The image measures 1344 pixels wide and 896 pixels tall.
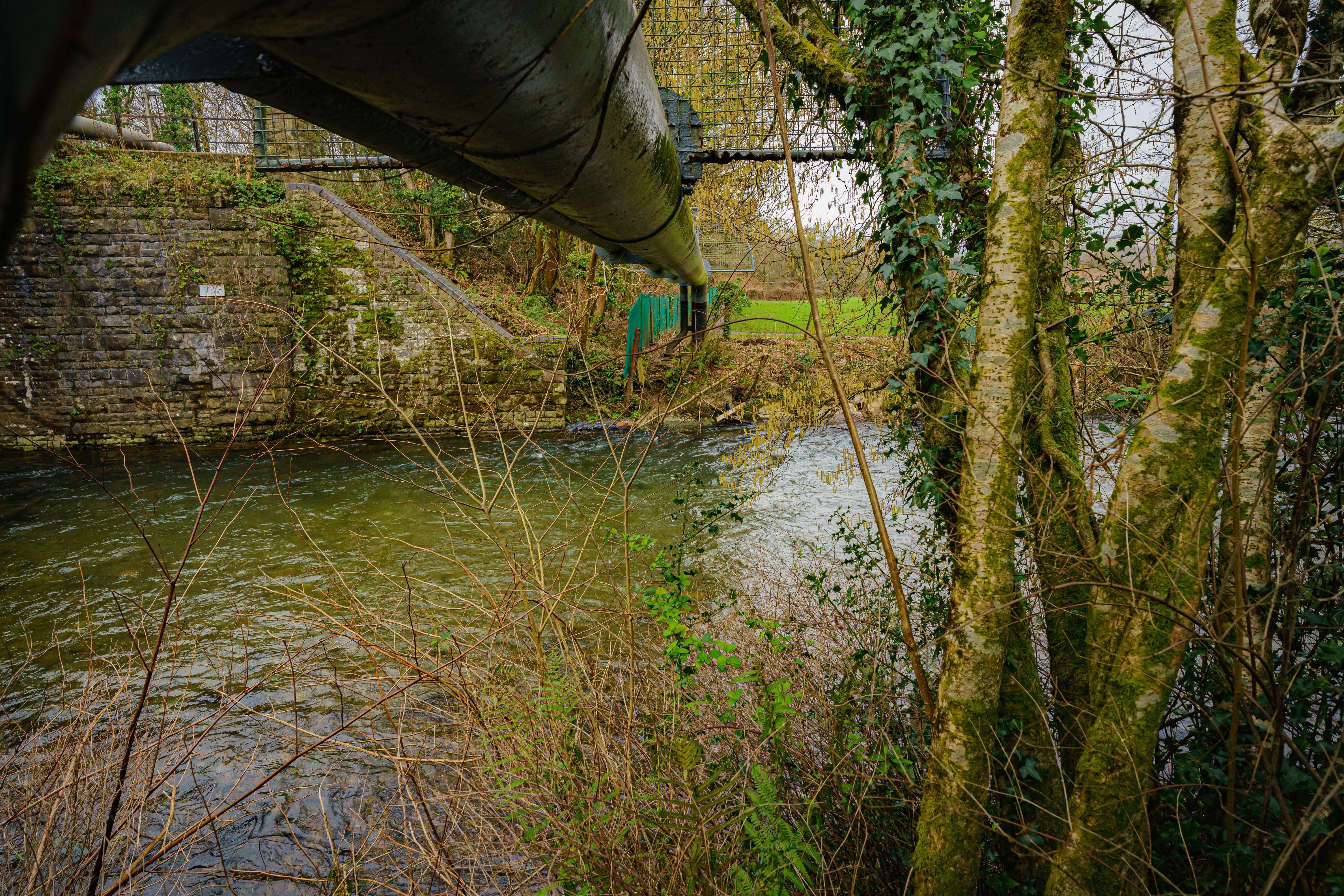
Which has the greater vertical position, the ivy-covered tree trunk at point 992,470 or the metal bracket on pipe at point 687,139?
the metal bracket on pipe at point 687,139

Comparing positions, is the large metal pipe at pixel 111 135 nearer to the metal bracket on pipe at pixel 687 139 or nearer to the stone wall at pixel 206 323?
the stone wall at pixel 206 323

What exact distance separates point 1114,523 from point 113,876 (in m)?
4.11

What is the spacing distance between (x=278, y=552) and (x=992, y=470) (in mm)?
6836

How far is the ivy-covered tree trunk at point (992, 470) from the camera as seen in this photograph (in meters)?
1.99

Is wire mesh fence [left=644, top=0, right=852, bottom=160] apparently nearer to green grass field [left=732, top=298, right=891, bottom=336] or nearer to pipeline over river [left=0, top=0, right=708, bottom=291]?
green grass field [left=732, top=298, right=891, bottom=336]

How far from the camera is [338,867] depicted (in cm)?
269

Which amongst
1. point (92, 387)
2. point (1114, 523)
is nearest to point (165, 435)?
point (92, 387)

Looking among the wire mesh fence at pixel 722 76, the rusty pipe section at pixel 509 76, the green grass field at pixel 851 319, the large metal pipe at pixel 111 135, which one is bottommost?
the green grass field at pixel 851 319

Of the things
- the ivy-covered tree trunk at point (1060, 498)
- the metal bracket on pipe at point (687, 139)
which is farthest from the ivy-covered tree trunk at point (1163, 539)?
the metal bracket on pipe at point (687, 139)

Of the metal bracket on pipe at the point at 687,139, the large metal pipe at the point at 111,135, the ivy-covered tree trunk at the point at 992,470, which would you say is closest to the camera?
the ivy-covered tree trunk at the point at 992,470

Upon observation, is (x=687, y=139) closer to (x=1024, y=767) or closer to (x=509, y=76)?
(x=509, y=76)

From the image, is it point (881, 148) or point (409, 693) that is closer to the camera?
point (881, 148)

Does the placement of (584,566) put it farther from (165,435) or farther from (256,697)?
(165,435)

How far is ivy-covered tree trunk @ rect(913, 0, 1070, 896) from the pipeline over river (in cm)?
128
